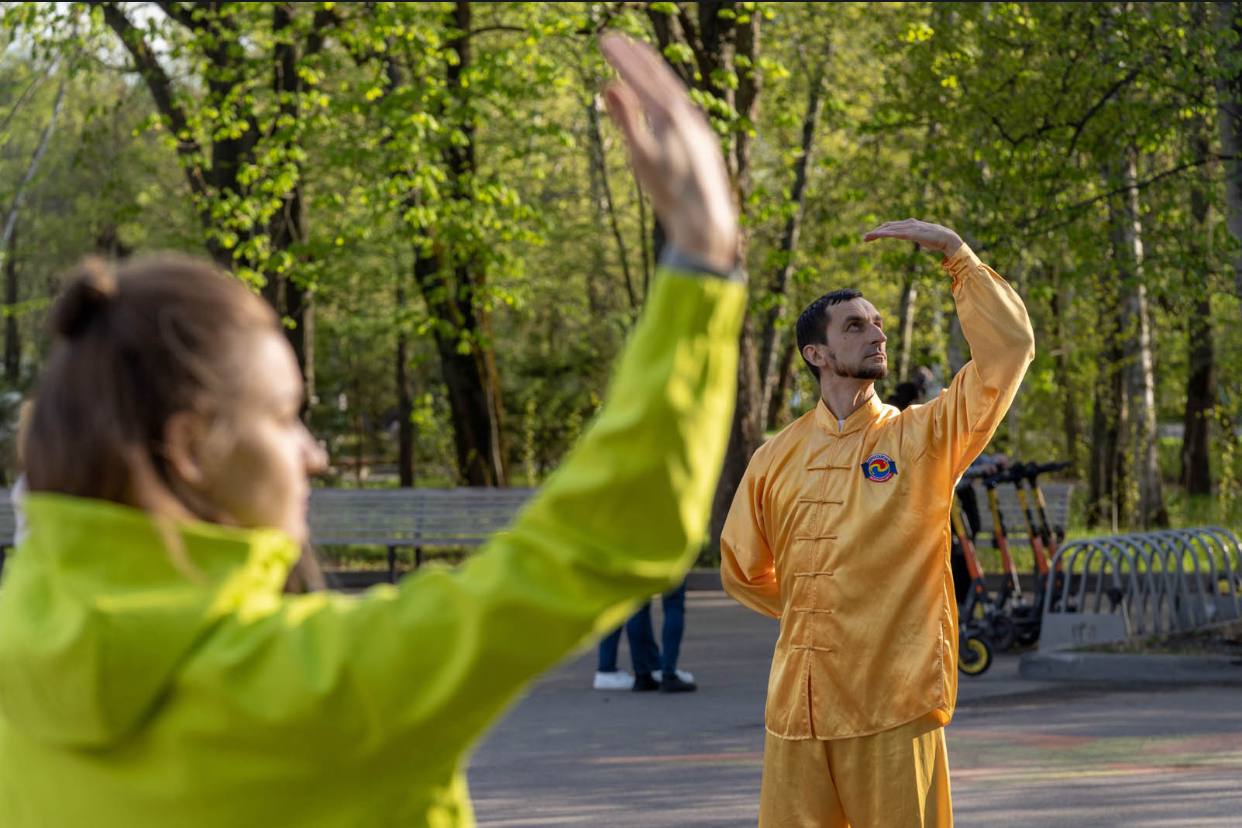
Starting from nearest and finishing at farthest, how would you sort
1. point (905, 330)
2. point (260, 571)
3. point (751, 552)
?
point (260, 571)
point (751, 552)
point (905, 330)

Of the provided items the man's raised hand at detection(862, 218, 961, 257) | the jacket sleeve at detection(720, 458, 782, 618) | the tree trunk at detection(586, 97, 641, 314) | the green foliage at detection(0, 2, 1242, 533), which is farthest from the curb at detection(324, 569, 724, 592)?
the man's raised hand at detection(862, 218, 961, 257)

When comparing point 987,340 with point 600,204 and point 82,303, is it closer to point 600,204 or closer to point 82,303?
point 82,303

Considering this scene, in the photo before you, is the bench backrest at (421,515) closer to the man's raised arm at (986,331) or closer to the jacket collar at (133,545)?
the man's raised arm at (986,331)

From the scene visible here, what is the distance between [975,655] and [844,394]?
743 cm

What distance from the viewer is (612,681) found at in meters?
12.2

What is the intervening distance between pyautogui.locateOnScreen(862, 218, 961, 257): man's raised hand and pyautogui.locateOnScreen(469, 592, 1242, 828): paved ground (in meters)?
3.51

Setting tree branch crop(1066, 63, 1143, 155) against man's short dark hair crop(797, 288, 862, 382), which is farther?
tree branch crop(1066, 63, 1143, 155)

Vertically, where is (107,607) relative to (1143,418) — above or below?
above

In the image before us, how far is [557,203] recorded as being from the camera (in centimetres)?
3167

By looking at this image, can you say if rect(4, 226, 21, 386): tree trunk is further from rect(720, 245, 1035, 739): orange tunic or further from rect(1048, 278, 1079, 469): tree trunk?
rect(720, 245, 1035, 739): orange tunic

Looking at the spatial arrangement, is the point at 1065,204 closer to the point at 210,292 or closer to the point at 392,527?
the point at 392,527

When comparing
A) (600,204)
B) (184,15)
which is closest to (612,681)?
(184,15)

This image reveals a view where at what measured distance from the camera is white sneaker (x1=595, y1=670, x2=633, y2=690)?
12.2 meters

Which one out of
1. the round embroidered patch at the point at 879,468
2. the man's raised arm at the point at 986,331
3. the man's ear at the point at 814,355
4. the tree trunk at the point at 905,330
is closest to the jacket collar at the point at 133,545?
the man's raised arm at the point at 986,331
